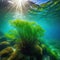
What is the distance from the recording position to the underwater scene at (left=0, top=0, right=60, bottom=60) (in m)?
2.63

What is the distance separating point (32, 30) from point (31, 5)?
413mm

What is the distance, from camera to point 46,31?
8.64 ft

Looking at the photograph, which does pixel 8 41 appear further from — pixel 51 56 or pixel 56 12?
pixel 56 12

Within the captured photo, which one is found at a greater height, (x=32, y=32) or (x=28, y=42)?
(x=32, y=32)

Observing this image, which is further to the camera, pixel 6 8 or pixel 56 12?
pixel 6 8

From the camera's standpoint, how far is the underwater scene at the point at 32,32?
8.63ft

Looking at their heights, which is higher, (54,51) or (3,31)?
(3,31)

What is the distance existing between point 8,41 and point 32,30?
1.41 ft

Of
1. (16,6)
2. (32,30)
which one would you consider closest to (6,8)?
(16,6)

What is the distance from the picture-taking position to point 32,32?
2.64 meters

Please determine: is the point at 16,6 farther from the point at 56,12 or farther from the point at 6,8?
the point at 56,12

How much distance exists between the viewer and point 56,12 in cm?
266

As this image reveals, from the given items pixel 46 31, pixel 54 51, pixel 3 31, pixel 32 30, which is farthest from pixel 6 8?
pixel 54 51

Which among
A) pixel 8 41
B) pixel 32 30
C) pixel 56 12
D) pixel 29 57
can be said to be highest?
pixel 56 12
